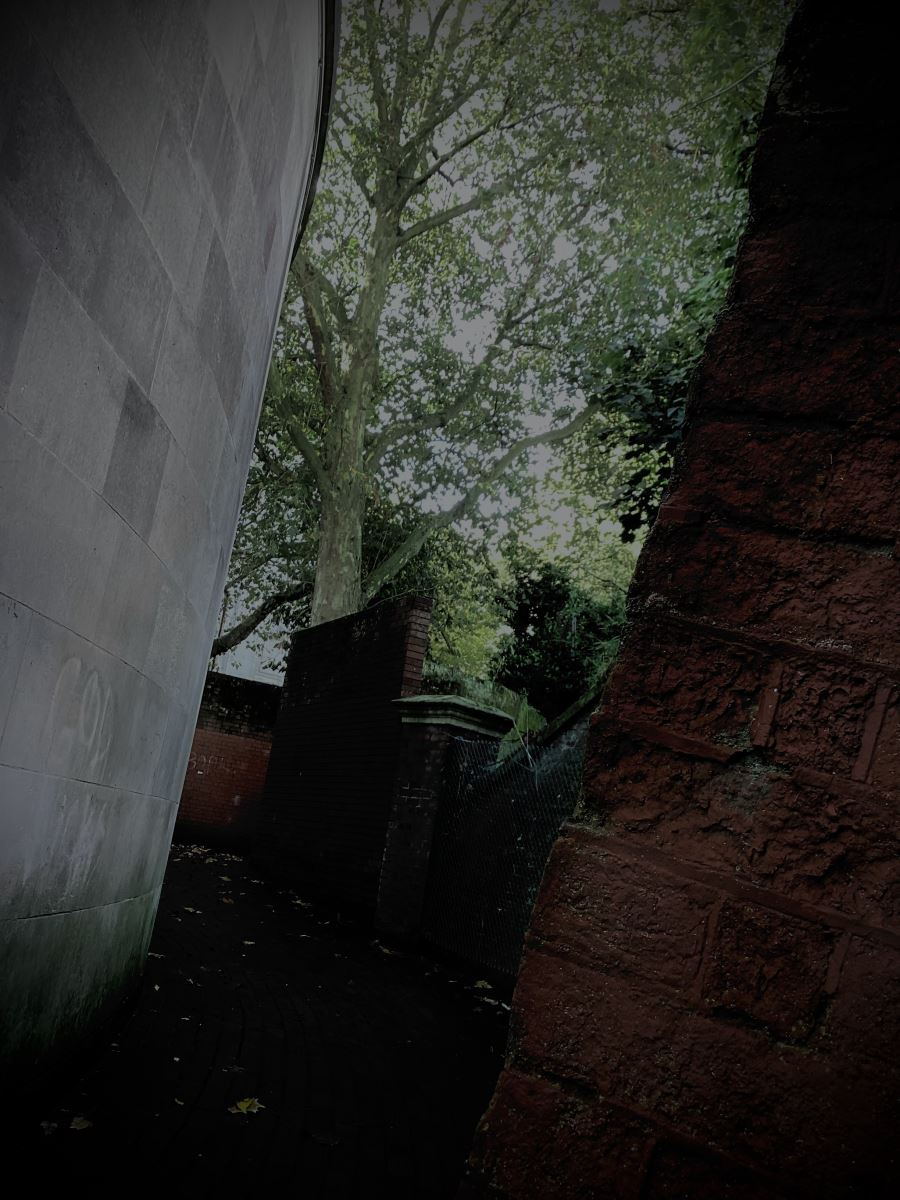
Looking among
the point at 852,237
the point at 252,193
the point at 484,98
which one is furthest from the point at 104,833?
the point at 484,98

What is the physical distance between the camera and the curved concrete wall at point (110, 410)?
262 cm

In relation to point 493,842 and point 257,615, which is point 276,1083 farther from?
point 257,615

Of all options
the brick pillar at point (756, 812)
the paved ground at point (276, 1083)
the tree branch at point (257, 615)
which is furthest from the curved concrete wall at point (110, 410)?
the tree branch at point (257, 615)

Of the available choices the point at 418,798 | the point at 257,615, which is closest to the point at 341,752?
the point at 418,798

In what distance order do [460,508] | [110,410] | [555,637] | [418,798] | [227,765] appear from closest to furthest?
[110,410]
[418,798]
[555,637]
[227,765]
[460,508]

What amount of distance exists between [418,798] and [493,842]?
1.56 meters

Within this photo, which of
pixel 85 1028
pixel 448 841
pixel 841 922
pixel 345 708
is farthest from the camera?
pixel 345 708

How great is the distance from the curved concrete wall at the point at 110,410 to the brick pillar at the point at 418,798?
446cm

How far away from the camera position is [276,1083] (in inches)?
174

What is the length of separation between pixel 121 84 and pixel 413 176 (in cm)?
1528

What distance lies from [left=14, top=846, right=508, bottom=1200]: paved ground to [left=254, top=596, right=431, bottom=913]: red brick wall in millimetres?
2438

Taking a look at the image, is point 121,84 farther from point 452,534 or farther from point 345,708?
point 452,534

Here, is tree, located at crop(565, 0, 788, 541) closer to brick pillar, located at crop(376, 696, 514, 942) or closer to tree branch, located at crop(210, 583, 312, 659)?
brick pillar, located at crop(376, 696, 514, 942)

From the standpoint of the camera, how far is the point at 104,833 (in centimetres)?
390
